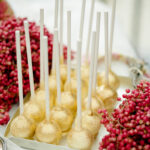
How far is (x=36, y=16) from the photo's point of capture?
1.37 m

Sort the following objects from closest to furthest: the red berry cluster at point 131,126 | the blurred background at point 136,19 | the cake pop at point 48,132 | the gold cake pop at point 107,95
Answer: the red berry cluster at point 131,126 → the cake pop at point 48,132 → the gold cake pop at point 107,95 → the blurred background at point 136,19

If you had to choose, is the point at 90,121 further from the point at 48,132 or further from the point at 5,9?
the point at 5,9

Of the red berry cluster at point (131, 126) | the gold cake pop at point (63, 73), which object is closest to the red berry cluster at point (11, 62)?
the gold cake pop at point (63, 73)

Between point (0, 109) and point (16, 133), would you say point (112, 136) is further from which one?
point (0, 109)

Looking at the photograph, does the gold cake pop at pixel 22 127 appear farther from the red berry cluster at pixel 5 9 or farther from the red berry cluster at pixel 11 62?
the red berry cluster at pixel 5 9

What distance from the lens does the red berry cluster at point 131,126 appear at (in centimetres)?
54

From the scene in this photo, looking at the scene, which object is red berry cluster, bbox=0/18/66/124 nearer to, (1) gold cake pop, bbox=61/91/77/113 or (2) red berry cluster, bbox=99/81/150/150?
(1) gold cake pop, bbox=61/91/77/113

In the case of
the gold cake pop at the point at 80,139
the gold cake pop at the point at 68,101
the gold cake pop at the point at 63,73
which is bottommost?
Answer: the gold cake pop at the point at 80,139

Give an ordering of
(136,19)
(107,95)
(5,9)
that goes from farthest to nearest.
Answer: (136,19) → (5,9) → (107,95)

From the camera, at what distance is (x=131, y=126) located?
54cm

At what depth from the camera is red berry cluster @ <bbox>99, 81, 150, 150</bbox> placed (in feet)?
1.77

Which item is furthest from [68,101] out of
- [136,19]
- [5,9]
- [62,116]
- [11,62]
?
[136,19]

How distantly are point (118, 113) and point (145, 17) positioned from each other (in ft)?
4.42

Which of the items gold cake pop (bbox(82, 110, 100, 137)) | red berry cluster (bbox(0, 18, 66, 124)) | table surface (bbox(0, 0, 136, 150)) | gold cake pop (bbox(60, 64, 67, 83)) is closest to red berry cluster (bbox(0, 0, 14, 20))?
table surface (bbox(0, 0, 136, 150))
